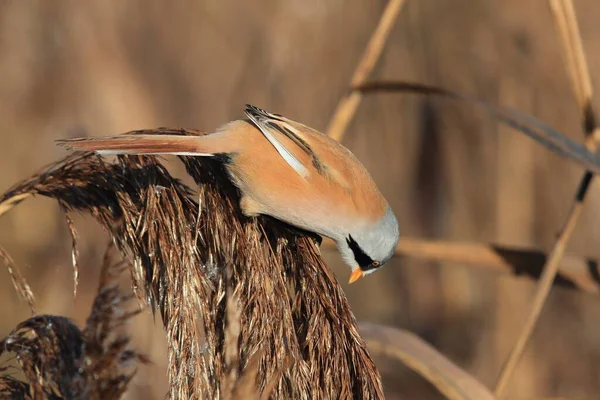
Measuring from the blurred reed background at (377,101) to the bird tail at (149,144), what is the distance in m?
2.09

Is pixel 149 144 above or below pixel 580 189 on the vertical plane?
A: above

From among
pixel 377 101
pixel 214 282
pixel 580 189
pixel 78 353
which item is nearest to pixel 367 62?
pixel 580 189

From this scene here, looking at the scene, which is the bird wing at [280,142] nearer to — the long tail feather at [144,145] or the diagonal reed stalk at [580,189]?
the long tail feather at [144,145]

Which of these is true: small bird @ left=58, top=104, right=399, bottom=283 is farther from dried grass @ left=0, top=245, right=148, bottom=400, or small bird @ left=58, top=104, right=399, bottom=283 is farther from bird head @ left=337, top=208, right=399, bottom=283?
dried grass @ left=0, top=245, right=148, bottom=400

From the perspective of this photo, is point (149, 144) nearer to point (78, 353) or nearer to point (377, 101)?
point (78, 353)

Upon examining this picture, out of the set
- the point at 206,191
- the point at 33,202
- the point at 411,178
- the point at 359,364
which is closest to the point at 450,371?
the point at 359,364

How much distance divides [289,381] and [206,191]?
475mm

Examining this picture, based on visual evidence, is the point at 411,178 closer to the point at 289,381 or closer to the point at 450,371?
the point at 450,371

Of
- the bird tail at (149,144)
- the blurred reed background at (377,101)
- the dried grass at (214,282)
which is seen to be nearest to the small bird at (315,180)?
the bird tail at (149,144)

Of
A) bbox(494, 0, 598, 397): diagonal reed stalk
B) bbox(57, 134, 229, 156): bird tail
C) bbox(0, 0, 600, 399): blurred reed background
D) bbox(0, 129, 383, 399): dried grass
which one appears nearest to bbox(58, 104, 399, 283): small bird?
bbox(57, 134, 229, 156): bird tail

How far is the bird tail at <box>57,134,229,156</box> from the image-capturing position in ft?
5.74

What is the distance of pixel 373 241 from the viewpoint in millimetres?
2217

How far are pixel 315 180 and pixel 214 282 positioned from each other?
0.61 meters

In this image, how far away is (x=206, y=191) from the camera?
1783 mm
